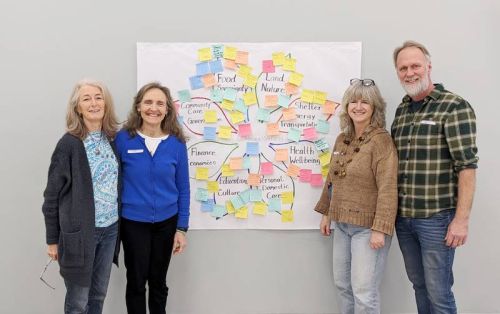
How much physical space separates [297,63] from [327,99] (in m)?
0.26

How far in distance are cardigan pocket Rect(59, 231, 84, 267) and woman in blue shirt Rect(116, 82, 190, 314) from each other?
0.78 ft

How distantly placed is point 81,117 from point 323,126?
123 centimetres

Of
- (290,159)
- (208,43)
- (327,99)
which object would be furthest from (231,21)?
(290,159)

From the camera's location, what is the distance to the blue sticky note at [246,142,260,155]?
221 centimetres

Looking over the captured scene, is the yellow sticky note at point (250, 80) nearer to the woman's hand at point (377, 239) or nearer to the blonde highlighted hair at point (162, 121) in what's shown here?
the blonde highlighted hair at point (162, 121)

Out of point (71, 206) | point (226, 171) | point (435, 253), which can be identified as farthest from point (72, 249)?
point (435, 253)

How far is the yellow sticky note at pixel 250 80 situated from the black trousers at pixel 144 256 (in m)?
0.82

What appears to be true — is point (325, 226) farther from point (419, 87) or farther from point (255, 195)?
point (419, 87)

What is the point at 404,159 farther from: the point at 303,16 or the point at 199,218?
the point at 199,218

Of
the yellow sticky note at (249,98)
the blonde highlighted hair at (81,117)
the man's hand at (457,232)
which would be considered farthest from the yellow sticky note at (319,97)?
the blonde highlighted hair at (81,117)

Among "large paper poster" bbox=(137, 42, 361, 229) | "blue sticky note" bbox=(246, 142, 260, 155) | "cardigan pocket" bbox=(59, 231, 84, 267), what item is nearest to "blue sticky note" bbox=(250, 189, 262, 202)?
"large paper poster" bbox=(137, 42, 361, 229)

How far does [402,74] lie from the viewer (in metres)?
1.76

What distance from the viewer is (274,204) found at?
2.24 m

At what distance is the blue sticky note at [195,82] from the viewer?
2.17 m
